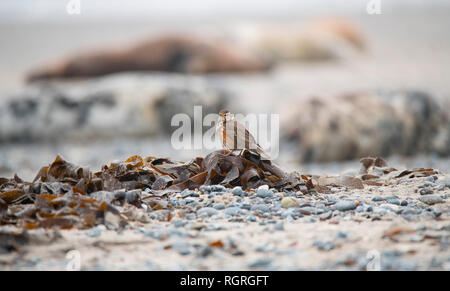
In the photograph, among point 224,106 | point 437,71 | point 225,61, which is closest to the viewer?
point 224,106

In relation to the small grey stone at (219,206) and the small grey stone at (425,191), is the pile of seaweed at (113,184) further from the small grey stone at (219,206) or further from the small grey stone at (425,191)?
the small grey stone at (425,191)

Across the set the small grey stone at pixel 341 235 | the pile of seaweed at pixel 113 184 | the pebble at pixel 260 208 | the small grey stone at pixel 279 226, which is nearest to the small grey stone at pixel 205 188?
the pile of seaweed at pixel 113 184

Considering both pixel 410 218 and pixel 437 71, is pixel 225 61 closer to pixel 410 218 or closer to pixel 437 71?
pixel 437 71

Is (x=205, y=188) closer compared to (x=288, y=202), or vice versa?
(x=288, y=202)

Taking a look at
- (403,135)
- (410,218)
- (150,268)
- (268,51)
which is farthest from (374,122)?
(268,51)

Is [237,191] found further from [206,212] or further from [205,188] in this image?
[206,212]

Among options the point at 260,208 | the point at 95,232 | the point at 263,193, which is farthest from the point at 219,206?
the point at 95,232

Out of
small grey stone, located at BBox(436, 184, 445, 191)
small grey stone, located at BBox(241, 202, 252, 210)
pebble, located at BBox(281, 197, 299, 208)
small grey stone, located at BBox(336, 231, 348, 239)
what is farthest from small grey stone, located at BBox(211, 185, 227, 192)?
small grey stone, located at BBox(436, 184, 445, 191)
